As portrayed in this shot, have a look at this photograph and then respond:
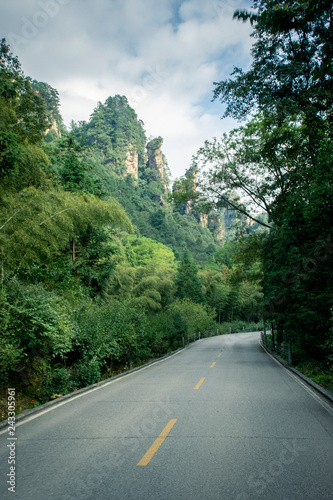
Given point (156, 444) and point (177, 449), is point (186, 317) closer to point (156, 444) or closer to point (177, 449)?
point (156, 444)

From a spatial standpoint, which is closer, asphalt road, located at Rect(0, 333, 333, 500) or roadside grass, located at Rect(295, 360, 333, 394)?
asphalt road, located at Rect(0, 333, 333, 500)

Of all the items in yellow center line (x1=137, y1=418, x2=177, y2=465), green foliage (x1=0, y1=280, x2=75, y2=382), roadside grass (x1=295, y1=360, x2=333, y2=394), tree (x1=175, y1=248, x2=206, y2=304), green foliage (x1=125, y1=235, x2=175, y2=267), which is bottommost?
roadside grass (x1=295, y1=360, x2=333, y2=394)

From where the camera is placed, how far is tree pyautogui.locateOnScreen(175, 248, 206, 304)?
175ft

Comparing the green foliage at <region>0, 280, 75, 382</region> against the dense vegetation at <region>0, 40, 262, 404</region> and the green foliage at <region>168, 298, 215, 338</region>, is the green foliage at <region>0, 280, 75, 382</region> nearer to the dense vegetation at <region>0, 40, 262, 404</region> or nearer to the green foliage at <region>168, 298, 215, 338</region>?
the dense vegetation at <region>0, 40, 262, 404</region>

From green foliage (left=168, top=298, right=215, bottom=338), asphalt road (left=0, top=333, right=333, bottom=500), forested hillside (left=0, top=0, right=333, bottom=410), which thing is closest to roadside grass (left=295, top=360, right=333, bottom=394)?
forested hillside (left=0, top=0, right=333, bottom=410)

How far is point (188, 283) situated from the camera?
178 feet

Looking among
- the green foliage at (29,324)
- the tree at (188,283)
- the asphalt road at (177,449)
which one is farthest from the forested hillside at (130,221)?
the tree at (188,283)

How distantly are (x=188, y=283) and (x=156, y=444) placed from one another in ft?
164

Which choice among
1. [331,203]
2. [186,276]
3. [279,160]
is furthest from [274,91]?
[186,276]

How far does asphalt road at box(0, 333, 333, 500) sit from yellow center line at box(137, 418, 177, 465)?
0.01 metres

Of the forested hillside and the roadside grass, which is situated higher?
the forested hillside

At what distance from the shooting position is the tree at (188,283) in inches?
2105

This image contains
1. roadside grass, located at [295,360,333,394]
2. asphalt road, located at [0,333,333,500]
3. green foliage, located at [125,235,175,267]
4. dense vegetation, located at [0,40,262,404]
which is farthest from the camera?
green foliage, located at [125,235,175,267]

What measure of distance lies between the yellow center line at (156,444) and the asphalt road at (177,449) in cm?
1
